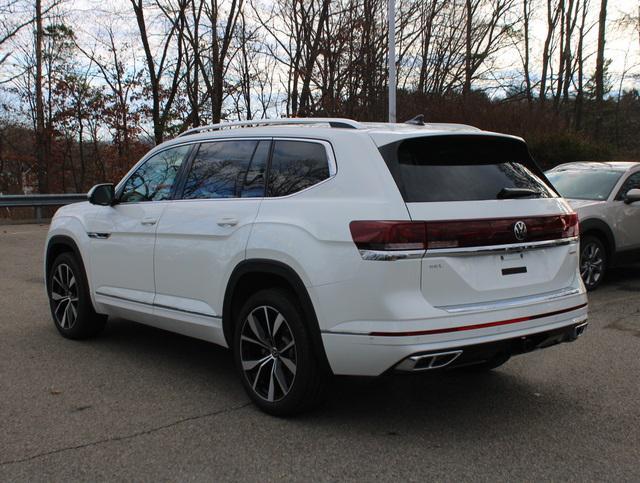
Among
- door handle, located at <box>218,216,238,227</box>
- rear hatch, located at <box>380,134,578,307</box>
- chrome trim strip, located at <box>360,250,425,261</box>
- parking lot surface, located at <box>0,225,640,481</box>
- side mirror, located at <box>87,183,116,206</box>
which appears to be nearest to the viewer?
parking lot surface, located at <box>0,225,640,481</box>

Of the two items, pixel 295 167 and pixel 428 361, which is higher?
pixel 295 167

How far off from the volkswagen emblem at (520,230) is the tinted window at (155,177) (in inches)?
103

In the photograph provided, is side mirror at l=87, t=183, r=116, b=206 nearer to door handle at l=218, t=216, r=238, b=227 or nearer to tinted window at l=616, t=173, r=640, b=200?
door handle at l=218, t=216, r=238, b=227

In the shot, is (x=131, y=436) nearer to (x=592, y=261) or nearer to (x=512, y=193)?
(x=512, y=193)

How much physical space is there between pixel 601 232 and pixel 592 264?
44cm

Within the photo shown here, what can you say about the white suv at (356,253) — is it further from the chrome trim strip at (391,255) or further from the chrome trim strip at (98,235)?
the chrome trim strip at (98,235)

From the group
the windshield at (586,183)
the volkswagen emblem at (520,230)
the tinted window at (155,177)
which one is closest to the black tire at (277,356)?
the volkswagen emblem at (520,230)

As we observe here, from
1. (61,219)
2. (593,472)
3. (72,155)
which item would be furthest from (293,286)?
(72,155)

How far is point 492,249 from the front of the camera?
3666 mm

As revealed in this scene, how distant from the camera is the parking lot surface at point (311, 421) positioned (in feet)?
10.9

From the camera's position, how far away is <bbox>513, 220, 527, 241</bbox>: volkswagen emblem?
3.78 meters

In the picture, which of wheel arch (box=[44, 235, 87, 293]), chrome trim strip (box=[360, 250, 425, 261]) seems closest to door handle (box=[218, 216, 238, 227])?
chrome trim strip (box=[360, 250, 425, 261])

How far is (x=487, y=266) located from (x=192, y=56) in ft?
75.9

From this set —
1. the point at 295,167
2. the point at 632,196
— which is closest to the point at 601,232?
the point at 632,196
